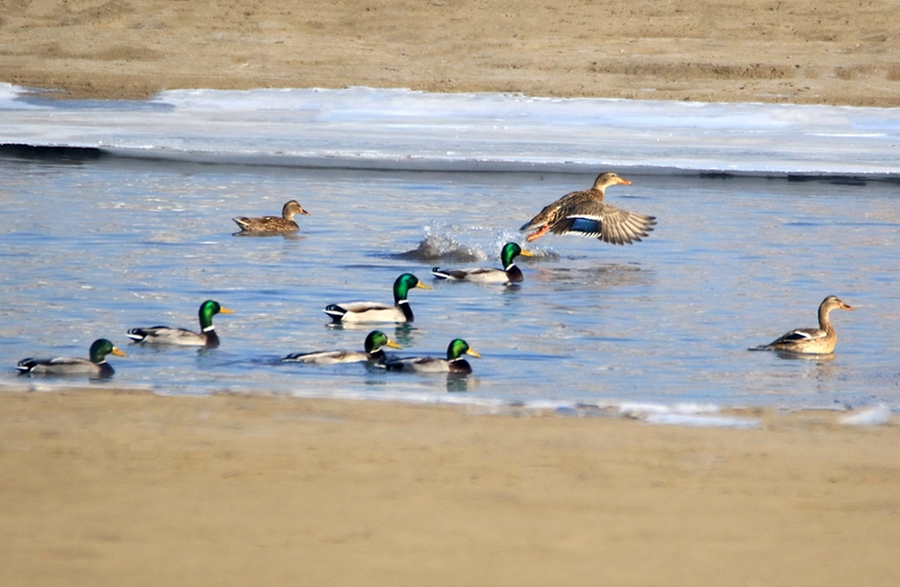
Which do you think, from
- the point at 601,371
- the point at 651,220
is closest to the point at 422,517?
the point at 601,371

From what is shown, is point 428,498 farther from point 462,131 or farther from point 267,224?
point 462,131

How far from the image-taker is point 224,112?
22.2 m

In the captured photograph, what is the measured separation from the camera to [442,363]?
8.01 m

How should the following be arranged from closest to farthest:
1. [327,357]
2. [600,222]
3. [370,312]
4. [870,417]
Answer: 1. [870,417]
2. [327,357]
3. [370,312]
4. [600,222]

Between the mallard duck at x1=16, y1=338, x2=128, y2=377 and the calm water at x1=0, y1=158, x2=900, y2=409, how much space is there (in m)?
0.13

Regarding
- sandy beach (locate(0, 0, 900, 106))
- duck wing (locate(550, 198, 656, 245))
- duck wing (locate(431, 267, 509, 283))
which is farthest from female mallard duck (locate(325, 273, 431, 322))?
sandy beach (locate(0, 0, 900, 106))

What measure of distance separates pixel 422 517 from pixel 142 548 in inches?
38.0

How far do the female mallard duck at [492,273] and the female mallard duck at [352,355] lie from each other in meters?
3.03

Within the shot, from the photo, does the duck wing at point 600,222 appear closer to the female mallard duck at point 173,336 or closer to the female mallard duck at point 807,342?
the female mallard duck at point 807,342

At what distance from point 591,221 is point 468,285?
189cm

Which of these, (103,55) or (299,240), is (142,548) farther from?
(103,55)

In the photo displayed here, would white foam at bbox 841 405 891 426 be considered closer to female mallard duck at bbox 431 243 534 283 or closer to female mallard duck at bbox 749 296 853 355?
female mallard duck at bbox 749 296 853 355

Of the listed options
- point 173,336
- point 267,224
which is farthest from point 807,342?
point 267,224

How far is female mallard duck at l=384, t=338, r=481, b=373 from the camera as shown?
7934 mm
